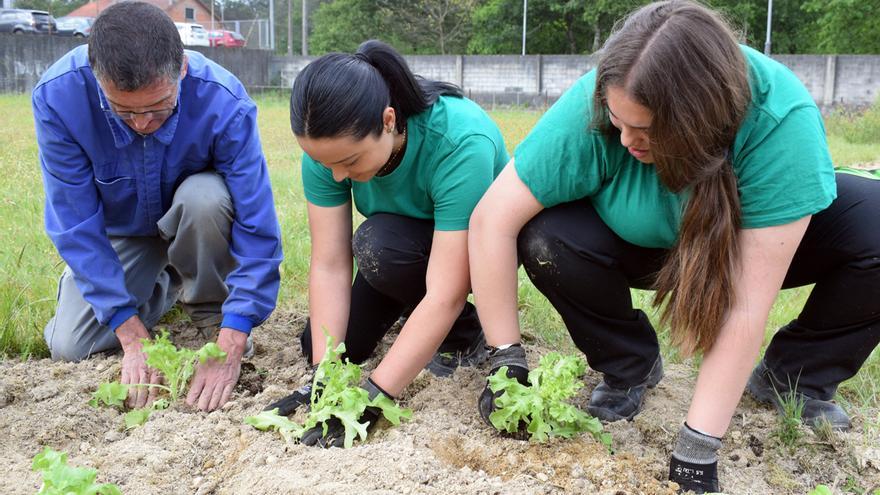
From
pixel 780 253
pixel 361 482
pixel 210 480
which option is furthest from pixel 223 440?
pixel 780 253

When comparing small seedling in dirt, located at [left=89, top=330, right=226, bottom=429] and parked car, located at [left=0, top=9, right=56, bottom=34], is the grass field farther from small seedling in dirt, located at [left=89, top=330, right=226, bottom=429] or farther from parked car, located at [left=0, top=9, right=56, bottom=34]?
Answer: parked car, located at [left=0, top=9, right=56, bottom=34]

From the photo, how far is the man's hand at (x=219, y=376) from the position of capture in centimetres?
270

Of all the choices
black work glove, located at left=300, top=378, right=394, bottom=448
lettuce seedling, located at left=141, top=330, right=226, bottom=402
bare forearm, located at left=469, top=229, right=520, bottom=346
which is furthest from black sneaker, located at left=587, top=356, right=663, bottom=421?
lettuce seedling, located at left=141, top=330, right=226, bottom=402

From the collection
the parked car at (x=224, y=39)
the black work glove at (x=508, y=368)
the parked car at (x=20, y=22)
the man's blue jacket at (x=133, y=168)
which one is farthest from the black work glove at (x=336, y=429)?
the parked car at (x=224, y=39)

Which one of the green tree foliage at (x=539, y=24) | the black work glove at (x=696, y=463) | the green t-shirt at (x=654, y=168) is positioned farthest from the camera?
the green tree foliage at (x=539, y=24)

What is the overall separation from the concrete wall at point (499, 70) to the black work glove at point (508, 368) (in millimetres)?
15969

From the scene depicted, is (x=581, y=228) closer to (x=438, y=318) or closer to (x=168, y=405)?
(x=438, y=318)

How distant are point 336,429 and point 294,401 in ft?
0.72

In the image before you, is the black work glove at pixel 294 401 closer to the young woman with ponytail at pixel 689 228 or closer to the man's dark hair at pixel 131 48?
the young woman with ponytail at pixel 689 228

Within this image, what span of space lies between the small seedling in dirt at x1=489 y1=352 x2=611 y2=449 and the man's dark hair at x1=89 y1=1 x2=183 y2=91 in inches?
53.8

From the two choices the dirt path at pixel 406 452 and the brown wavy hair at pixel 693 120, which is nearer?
the brown wavy hair at pixel 693 120

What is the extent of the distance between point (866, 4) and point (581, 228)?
98.8 ft

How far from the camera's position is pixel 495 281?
7.75ft

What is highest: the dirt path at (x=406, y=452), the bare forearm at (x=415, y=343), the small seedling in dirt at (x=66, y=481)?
the bare forearm at (x=415, y=343)
